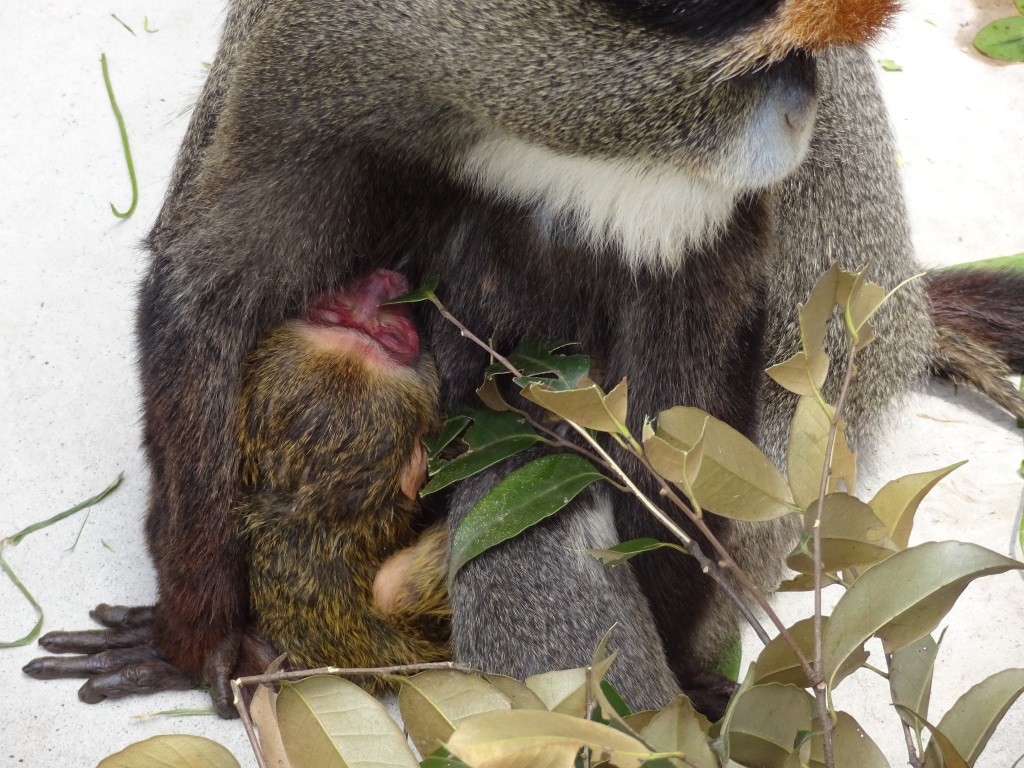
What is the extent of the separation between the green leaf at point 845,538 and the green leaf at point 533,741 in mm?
355

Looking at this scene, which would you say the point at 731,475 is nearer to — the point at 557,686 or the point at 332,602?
the point at 557,686

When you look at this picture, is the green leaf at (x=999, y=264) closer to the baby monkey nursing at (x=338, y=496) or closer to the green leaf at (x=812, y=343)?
the baby monkey nursing at (x=338, y=496)

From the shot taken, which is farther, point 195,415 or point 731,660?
point 731,660

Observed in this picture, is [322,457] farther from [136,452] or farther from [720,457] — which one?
[720,457]

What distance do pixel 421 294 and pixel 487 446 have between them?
274mm

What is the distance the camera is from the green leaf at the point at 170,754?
3.46 ft

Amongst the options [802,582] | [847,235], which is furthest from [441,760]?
[847,235]

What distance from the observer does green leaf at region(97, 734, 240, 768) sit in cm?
105

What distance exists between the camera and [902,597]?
107 cm

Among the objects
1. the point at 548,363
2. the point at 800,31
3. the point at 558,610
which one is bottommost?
the point at 558,610

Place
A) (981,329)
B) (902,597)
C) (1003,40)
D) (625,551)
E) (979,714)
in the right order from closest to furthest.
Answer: (902,597) → (979,714) → (625,551) → (981,329) → (1003,40)

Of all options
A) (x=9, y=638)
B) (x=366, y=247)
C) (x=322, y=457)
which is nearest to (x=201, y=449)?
(x=322, y=457)

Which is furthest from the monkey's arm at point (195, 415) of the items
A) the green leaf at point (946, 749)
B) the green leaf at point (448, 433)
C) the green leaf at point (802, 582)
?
the green leaf at point (946, 749)

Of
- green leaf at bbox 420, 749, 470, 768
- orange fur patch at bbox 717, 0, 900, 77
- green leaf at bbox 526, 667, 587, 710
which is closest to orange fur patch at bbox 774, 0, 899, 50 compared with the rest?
orange fur patch at bbox 717, 0, 900, 77
